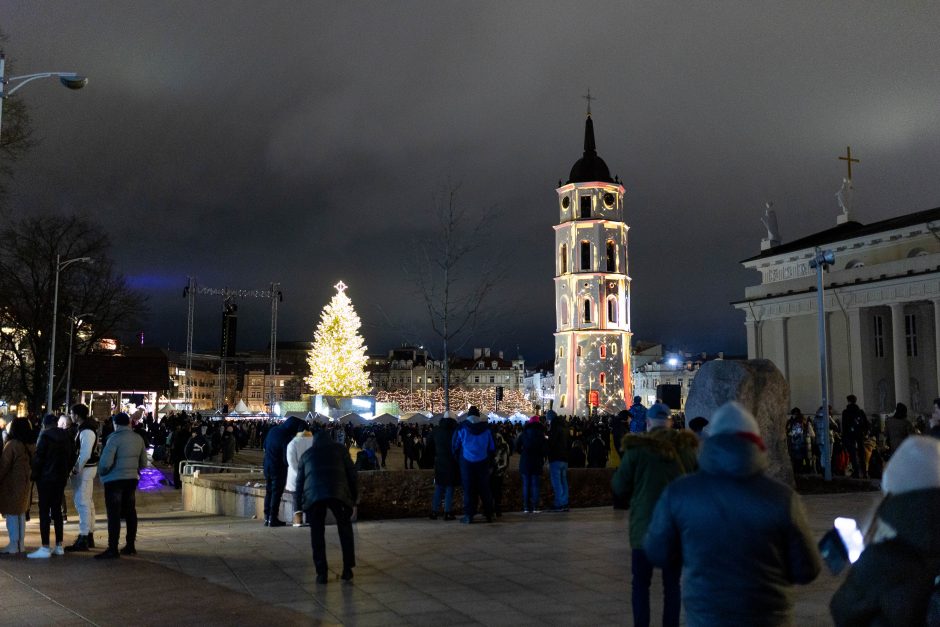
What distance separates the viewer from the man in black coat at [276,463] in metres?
13.1

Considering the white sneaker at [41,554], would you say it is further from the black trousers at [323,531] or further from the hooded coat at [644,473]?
the hooded coat at [644,473]

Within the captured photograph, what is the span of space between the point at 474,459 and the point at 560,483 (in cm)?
265

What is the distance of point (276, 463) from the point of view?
1325cm

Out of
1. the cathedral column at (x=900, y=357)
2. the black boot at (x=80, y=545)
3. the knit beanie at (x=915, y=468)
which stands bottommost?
the black boot at (x=80, y=545)

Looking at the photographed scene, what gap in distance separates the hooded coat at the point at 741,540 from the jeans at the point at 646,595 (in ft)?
7.96

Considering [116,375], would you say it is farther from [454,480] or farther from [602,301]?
[602,301]

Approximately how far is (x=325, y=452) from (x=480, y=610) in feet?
8.18

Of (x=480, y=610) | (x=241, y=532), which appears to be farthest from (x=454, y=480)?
(x=480, y=610)

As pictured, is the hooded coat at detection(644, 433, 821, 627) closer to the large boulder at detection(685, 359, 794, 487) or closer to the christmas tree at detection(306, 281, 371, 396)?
the large boulder at detection(685, 359, 794, 487)

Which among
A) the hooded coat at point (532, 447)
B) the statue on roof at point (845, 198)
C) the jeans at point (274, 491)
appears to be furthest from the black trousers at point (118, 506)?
the statue on roof at point (845, 198)

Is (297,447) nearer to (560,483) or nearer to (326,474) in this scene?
(326,474)

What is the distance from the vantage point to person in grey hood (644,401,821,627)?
340 centimetres

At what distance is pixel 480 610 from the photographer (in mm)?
7172

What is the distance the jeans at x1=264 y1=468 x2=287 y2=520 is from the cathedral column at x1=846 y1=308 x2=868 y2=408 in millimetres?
39977
